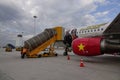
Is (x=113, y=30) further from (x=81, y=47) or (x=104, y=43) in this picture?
(x=81, y=47)

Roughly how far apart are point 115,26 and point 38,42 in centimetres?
1045

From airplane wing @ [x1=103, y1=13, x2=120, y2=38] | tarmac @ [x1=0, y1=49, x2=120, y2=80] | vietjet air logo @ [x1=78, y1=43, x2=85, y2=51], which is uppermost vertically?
airplane wing @ [x1=103, y1=13, x2=120, y2=38]

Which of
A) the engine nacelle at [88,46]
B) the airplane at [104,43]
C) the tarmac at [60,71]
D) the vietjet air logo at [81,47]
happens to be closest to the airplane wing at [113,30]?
the airplane at [104,43]

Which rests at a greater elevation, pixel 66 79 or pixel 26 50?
pixel 26 50

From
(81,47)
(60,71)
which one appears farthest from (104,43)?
(60,71)

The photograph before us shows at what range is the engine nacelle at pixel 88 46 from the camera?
12040mm

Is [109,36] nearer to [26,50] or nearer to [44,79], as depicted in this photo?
[44,79]

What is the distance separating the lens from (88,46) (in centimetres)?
1243

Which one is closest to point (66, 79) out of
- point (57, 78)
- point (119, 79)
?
point (57, 78)

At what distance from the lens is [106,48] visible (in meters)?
11.7

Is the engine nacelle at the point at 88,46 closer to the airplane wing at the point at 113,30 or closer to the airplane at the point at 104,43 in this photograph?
the airplane at the point at 104,43

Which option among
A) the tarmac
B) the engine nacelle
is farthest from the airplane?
the tarmac

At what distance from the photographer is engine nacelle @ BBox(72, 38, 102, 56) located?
12.0 meters

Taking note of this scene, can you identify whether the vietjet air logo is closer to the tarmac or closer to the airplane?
the airplane
